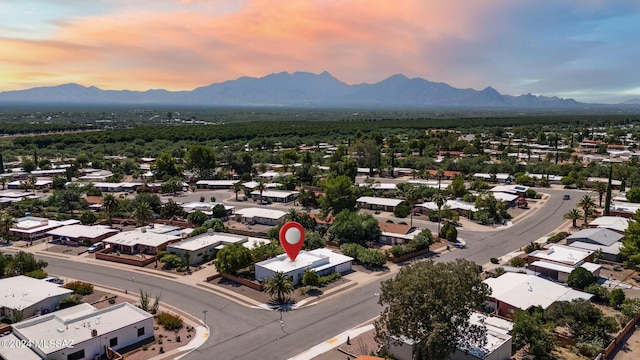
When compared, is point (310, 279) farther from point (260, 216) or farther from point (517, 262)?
point (260, 216)

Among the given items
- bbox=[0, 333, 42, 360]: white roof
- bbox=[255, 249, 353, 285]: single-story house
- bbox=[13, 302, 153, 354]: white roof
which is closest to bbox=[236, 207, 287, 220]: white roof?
bbox=[255, 249, 353, 285]: single-story house

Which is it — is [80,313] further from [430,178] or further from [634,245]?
[430,178]

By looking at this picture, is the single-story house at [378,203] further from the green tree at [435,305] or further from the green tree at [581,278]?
the green tree at [435,305]

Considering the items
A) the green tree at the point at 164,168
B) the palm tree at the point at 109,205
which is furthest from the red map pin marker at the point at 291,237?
the green tree at the point at 164,168

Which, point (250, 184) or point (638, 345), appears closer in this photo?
point (638, 345)

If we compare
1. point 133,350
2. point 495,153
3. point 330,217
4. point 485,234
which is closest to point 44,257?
point 133,350

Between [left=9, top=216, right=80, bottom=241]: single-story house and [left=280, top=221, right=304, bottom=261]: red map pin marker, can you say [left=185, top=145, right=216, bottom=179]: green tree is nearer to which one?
[left=9, top=216, right=80, bottom=241]: single-story house
